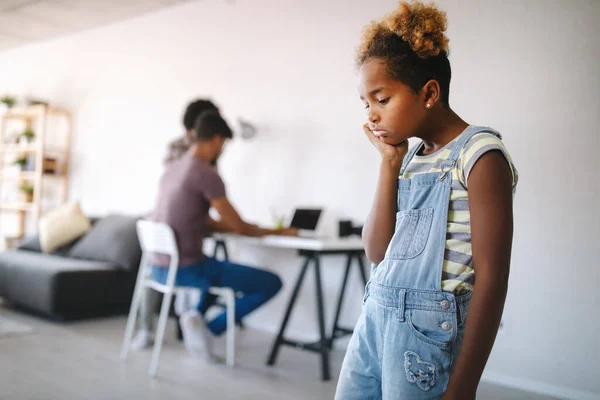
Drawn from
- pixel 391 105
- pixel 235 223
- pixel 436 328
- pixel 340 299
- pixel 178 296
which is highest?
pixel 391 105

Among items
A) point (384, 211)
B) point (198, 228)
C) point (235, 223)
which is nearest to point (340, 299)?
point (235, 223)

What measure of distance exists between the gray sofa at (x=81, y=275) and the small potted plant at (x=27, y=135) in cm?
168

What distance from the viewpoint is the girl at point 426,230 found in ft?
2.81

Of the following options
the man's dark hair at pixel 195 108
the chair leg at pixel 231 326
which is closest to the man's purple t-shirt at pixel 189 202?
the chair leg at pixel 231 326

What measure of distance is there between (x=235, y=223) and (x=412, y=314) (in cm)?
213

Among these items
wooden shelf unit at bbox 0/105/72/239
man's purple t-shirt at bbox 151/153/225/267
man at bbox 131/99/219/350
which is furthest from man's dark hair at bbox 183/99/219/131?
wooden shelf unit at bbox 0/105/72/239

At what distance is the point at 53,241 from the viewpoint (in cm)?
449

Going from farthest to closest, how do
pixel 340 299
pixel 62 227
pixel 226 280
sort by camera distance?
pixel 62 227 < pixel 340 299 < pixel 226 280

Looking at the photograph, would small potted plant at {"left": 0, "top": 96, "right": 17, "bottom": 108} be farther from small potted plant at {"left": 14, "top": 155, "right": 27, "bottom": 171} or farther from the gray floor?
the gray floor

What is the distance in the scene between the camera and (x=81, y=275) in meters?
3.73

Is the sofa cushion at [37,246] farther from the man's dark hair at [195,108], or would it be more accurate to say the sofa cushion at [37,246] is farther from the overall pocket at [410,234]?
the overall pocket at [410,234]

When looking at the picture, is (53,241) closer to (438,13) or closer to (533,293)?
(533,293)

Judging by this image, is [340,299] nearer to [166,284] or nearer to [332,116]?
[166,284]

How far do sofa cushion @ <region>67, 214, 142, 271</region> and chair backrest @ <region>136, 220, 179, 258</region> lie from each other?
1.13 metres
